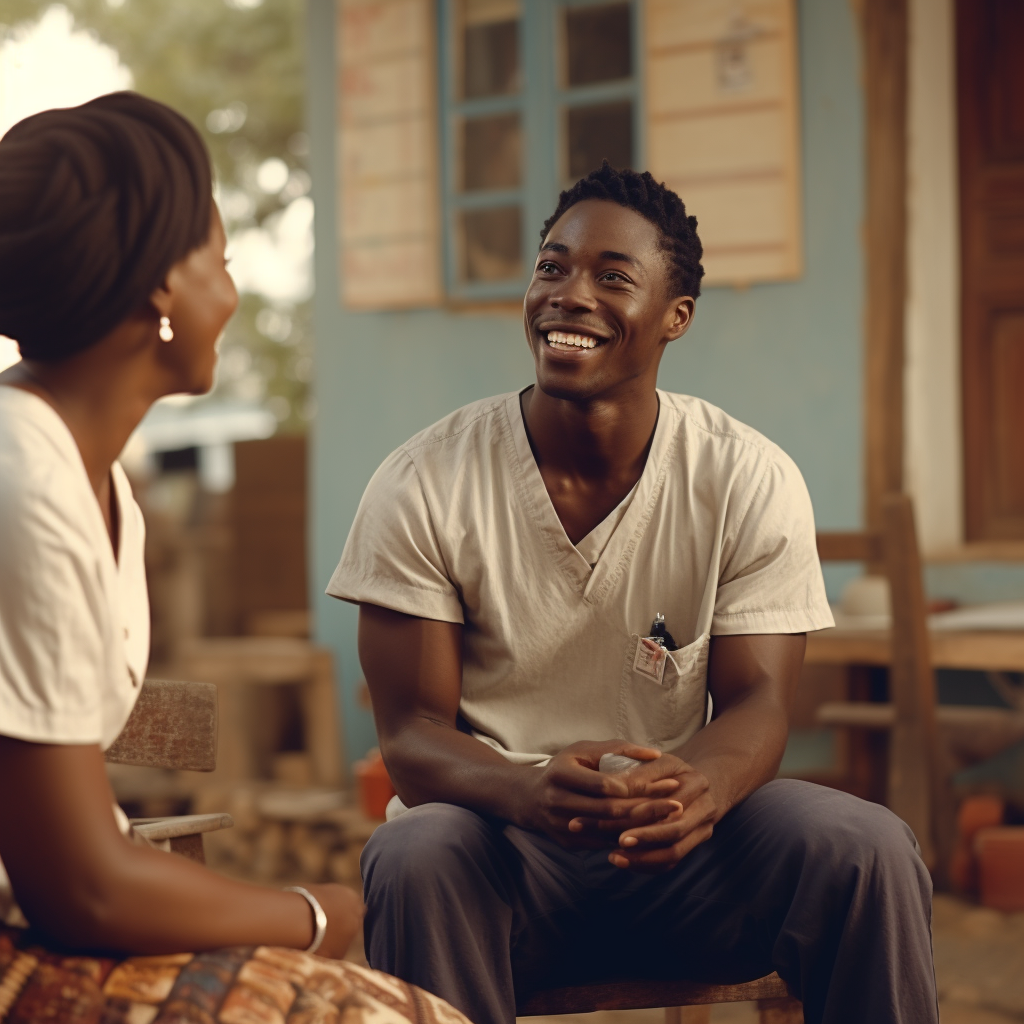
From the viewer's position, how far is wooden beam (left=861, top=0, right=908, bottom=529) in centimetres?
506

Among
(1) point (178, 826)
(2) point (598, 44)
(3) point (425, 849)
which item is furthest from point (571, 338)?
(2) point (598, 44)

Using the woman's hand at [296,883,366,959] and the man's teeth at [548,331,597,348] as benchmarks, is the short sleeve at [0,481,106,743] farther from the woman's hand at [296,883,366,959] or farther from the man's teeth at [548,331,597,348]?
the man's teeth at [548,331,597,348]

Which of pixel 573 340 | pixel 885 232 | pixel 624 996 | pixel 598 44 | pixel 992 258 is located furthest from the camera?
pixel 598 44

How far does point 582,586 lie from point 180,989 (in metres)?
1.19

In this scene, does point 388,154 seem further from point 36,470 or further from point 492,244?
point 36,470

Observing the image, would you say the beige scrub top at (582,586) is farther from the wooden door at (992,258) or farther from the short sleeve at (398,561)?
the wooden door at (992,258)

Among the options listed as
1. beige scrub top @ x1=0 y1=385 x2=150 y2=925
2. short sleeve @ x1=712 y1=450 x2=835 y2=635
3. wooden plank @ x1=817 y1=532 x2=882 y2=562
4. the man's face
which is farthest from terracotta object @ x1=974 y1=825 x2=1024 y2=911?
beige scrub top @ x1=0 y1=385 x2=150 y2=925

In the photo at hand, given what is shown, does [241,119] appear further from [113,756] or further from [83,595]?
[83,595]

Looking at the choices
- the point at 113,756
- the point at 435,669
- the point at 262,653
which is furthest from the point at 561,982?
the point at 262,653

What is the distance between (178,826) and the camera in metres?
2.09

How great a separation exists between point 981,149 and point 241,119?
7.79 m

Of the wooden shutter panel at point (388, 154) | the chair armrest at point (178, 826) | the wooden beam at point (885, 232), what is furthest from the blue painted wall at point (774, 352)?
the chair armrest at point (178, 826)

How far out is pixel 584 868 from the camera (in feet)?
7.52

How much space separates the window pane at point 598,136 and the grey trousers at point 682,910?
368cm
